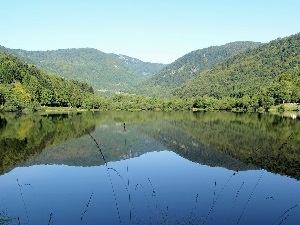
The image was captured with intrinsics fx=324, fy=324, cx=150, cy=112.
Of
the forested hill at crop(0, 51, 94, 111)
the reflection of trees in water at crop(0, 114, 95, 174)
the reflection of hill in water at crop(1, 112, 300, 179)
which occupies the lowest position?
the reflection of hill in water at crop(1, 112, 300, 179)

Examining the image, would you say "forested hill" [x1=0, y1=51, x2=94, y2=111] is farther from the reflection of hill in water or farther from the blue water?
the blue water

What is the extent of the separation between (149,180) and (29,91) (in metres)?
165

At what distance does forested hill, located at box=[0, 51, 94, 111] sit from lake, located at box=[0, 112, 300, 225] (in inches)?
3253

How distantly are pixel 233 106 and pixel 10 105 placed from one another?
405 ft

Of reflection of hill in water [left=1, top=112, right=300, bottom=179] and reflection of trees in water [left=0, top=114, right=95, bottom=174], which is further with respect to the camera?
reflection of hill in water [left=1, top=112, right=300, bottom=179]

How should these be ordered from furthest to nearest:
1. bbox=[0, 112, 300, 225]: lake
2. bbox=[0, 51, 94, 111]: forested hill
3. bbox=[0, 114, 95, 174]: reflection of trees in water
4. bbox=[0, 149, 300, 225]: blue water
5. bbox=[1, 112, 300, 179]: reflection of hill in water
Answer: bbox=[0, 51, 94, 111]: forested hill, bbox=[1, 112, 300, 179]: reflection of hill in water, bbox=[0, 114, 95, 174]: reflection of trees in water, bbox=[0, 112, 300, 225]: lake, bbox=[0, 149, 300, 225]: blue water

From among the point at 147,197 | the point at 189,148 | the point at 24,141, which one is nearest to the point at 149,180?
the point at 147,197

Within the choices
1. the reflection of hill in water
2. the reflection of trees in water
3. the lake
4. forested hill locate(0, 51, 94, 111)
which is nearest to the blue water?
the lake

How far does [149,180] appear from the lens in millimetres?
12242

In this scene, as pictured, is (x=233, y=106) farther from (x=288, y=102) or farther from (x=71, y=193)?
(x=71, y=193)

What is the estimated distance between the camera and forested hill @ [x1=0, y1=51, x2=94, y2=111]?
470 ft

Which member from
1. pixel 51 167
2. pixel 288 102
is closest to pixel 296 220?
pixel 51 167

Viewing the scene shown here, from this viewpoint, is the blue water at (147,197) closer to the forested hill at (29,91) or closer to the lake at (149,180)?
the lake at (149,180)

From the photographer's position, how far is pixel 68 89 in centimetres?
19812
